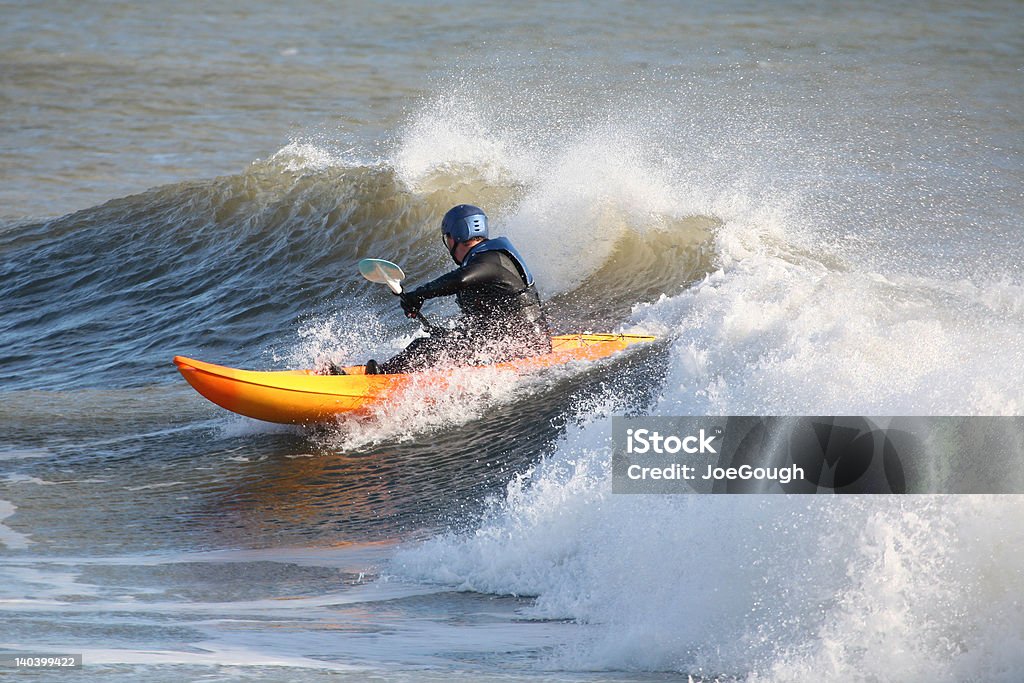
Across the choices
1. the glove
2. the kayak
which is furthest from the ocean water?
the glove

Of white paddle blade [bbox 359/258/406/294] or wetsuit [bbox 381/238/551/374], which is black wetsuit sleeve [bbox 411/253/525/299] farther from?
white paddle blade [bbox 359/258/406/294]

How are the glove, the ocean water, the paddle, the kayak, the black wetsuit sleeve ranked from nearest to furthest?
the ocean water
the kayak
the black wetsuit sleeve
the glove
the paddle

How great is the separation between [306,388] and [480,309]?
1.24 meters

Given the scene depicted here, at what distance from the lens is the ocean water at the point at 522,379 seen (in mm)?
4551

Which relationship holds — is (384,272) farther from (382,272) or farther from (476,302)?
(476,302)

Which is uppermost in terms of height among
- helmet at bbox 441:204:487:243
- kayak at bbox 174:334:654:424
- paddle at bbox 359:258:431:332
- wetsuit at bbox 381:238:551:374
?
helmet at bbox 441:204:487:243

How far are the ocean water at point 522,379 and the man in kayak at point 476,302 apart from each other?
313 millimetres

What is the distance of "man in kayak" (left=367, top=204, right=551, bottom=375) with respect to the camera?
810cm

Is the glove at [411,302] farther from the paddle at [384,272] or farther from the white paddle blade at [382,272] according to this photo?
the white paddle blade at [382,272]

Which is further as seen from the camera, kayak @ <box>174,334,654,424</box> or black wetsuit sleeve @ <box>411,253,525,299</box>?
black wetsuit sleeve @ <box>411,253,525,299</box>

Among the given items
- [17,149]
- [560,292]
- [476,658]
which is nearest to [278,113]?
[17,149]

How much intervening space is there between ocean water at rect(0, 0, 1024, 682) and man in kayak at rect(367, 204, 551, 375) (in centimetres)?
31

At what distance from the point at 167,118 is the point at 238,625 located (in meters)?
17.8

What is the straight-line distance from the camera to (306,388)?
8.00 meters
